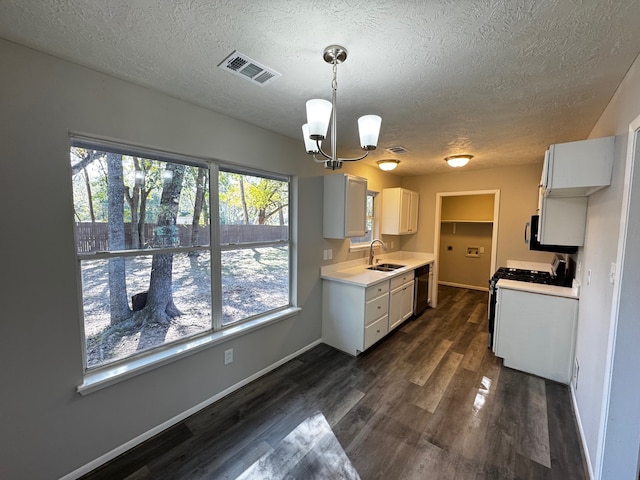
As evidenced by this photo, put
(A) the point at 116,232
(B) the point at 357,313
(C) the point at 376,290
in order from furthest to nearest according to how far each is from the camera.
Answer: (C) the point at 376,290 → (B) the point at 357,313 → (A) the point at 116,232

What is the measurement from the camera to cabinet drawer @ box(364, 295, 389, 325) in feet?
9.77

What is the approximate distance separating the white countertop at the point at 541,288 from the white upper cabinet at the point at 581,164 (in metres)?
1.17

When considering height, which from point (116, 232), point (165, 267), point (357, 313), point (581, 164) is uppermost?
point (581, 164)

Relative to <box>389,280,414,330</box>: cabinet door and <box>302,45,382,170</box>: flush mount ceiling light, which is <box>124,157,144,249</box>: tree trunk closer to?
<box>302,45,382,170</box>: flush mount ceiling light

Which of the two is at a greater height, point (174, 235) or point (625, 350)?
point (174, 235)

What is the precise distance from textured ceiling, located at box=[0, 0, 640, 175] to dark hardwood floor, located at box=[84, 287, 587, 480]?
244 centimetres

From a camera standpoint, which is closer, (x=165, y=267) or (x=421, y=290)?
(x=165, y=267)

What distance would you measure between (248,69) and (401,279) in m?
3.10

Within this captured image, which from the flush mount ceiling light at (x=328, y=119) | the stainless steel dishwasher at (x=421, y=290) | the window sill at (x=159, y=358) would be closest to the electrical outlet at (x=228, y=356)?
the window sill at (x=159, y=358)

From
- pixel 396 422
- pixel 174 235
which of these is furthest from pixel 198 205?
pixel 396 422

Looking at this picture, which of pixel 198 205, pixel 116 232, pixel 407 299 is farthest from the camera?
pixel 407 299

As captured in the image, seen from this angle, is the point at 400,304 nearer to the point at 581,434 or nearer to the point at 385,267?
the point at 385,267

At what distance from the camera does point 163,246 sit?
198 centimetres

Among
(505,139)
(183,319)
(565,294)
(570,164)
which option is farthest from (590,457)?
(183,319)
